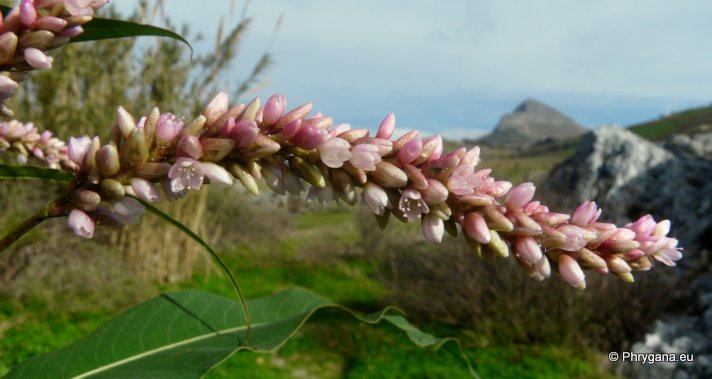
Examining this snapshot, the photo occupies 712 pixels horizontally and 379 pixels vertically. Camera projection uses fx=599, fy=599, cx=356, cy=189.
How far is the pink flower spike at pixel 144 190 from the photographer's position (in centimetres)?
58

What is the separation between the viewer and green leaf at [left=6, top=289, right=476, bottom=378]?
3.06 feet

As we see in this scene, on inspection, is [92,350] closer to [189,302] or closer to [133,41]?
[189,302]

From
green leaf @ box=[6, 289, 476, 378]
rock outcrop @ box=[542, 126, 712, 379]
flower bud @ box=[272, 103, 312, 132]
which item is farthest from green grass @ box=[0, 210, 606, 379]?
flower bud @ box=[272, 103, 312, 132]

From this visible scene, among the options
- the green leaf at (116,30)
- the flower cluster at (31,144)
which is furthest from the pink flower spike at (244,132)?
the flower cluster at (31,144)

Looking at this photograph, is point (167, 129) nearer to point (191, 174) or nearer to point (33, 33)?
point (191, 174)

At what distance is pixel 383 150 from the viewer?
0.63m

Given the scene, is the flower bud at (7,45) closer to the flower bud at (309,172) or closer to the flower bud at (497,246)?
the flower bud at (309,172)

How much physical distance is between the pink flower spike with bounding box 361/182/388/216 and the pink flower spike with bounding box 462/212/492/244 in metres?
0.09

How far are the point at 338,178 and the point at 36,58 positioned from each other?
0.33m

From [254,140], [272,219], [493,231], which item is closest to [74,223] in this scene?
[254,140]

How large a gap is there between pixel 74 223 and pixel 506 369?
5.04 m

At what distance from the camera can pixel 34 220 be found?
578 mm

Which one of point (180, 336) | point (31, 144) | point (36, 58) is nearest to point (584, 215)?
point (36, 58)

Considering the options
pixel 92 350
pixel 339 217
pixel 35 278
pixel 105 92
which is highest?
pixel 92 350
